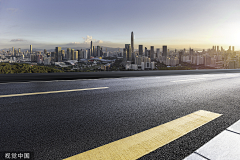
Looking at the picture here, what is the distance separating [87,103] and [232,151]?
261 centimetres

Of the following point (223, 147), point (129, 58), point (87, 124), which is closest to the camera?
point (223, 147)

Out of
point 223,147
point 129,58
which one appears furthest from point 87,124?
point 129,58

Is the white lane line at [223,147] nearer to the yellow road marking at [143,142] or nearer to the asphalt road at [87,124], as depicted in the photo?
the asphalt road at [87,124]

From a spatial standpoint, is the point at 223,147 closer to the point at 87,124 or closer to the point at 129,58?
the point at 87,124

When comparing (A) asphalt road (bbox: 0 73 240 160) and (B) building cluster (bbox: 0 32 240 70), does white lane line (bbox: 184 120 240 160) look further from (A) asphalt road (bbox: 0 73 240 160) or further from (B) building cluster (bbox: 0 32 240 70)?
(B) building cluster (bbox: 0 32 240 70)

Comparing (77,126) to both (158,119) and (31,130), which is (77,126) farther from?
(158,119)

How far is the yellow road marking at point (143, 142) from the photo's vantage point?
4.94 feet

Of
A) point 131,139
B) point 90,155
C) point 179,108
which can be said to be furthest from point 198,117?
point 90,155

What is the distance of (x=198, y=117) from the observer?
2.63m

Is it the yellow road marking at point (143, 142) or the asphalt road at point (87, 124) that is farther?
the asphalt road at point (87, 124)

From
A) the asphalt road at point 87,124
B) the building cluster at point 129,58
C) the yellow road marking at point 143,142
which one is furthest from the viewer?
the building cluster at point 129,58

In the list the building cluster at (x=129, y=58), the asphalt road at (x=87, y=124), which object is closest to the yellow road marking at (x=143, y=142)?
the asphalt road at (x=87, y=124)

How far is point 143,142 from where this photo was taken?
1.76 meters

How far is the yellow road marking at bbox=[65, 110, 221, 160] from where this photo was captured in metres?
1.51
